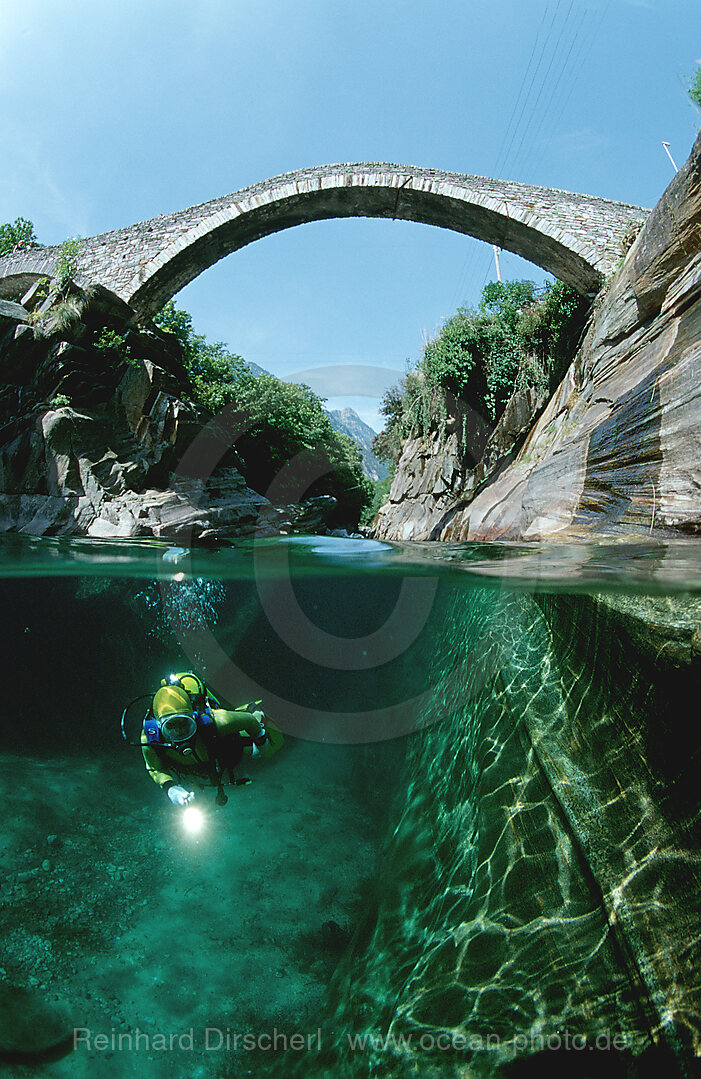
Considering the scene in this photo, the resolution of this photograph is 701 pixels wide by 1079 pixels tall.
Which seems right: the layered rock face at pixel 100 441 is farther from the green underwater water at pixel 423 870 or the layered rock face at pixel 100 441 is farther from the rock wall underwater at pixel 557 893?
the rock wall underwater at pixel 557 893

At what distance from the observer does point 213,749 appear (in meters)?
4.99

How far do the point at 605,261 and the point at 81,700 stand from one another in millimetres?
19249

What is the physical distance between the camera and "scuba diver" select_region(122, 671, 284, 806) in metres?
4.46

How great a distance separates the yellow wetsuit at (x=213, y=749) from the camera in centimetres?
462

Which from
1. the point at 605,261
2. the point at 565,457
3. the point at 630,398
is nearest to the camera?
the point at 630,398

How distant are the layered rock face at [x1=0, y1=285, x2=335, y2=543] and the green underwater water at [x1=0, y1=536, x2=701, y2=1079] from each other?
5.34m

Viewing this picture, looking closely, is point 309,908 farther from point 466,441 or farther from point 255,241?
point 255,241

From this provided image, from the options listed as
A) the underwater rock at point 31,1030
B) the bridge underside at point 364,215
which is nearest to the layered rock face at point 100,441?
the bridge underside at point 364,215

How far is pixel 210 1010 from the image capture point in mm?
3824

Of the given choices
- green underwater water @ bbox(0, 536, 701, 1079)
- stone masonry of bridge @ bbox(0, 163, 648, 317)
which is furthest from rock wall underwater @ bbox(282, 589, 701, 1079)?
stone masonry of bridge @ bbox(0, 163, 648, 317)

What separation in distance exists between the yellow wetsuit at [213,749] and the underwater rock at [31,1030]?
1.63 meters

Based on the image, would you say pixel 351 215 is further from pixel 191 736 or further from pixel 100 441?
pixel 191 736

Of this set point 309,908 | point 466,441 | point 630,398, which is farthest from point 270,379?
point 309,908

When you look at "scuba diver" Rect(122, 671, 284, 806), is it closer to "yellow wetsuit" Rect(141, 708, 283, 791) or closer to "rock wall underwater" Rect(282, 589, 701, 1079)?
"yellow wetsuit" Rect(141, 708, 283, 791)
